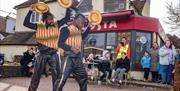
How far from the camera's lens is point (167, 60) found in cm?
A: 1462

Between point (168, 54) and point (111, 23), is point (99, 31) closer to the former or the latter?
point (111, 23)

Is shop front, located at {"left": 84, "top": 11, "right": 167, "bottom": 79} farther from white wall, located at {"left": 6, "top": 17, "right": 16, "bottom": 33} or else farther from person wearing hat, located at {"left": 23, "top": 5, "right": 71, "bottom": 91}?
white wall, located at {"left": 6, "top": 17, "right": 16, "bottom": 33}

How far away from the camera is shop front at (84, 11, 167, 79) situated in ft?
60.0

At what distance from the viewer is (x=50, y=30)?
8352mm

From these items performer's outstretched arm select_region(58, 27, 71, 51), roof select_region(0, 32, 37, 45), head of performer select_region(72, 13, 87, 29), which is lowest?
performer's outstretched arm select_region(58, 27, 71, 51)

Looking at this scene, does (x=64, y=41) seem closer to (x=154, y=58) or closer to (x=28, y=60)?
(x=154, y=58)

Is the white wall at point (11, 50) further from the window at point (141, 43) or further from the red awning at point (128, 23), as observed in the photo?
the window at point (141, 43)

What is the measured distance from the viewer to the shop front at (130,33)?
18.3 metres

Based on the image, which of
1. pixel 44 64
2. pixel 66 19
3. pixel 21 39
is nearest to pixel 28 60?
pixel 44 64

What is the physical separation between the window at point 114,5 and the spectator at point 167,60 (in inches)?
345

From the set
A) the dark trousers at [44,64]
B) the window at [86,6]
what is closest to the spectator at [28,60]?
the window at [86,6]

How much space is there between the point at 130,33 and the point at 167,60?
4.04 m

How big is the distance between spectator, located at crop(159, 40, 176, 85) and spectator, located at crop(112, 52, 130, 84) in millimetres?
1233

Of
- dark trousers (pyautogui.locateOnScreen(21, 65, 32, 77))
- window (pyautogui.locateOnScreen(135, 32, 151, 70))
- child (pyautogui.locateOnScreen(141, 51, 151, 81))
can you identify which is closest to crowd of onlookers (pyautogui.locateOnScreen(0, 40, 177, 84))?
child (pyautogui.locateOnScreen(141, 51, 151, 81))
